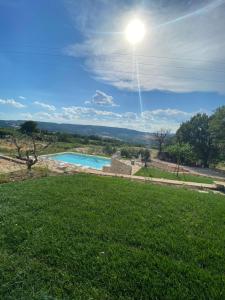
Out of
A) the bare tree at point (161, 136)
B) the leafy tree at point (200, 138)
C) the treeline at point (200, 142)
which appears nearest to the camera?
the treeline at point (200, 142)

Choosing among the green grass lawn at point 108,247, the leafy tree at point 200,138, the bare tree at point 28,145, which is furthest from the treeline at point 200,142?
the green grass lawn at point 108,247

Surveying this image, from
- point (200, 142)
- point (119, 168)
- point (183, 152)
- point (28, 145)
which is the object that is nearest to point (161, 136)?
point (200, 142)

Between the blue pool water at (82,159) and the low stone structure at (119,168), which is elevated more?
the low stone structure at (119,168)

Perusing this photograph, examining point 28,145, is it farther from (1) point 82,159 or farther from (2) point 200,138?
(2) point 200,138

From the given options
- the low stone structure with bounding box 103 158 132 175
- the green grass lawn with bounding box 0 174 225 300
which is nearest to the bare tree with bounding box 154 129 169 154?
the low stone structure with bounding box 103 158 132 175

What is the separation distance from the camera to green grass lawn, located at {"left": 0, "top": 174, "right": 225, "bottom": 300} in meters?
2.90

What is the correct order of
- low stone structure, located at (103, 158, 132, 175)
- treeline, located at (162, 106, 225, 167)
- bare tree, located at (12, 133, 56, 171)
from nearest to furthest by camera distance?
1. bare tree, located at (12, 133, 56, 171)
2. low stone structure, located at (103, 158, 132, 175)
3. treeline, located at (162, 106, 225, 167)

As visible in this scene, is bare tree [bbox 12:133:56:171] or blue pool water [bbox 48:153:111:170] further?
blue pool water [bbox 48:153:111:170]

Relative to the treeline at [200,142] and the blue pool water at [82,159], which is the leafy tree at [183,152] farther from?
the blue pool water at [82,159]

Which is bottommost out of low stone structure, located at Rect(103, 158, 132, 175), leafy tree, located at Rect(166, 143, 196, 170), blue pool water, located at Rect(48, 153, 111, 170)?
blue pool water, located at Rect(48, 153, 111, 170)

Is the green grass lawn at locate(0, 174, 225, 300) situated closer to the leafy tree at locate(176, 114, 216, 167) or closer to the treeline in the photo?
the treeline

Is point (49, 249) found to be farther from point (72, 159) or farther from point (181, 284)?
point (72, 159)

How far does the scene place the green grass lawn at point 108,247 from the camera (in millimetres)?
2900

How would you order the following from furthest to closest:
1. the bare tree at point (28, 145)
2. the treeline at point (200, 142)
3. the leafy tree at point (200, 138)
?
the leafy tree at point (200, 138) < the treeline at point (200, 142) < the bare tree at point (28, 145)
